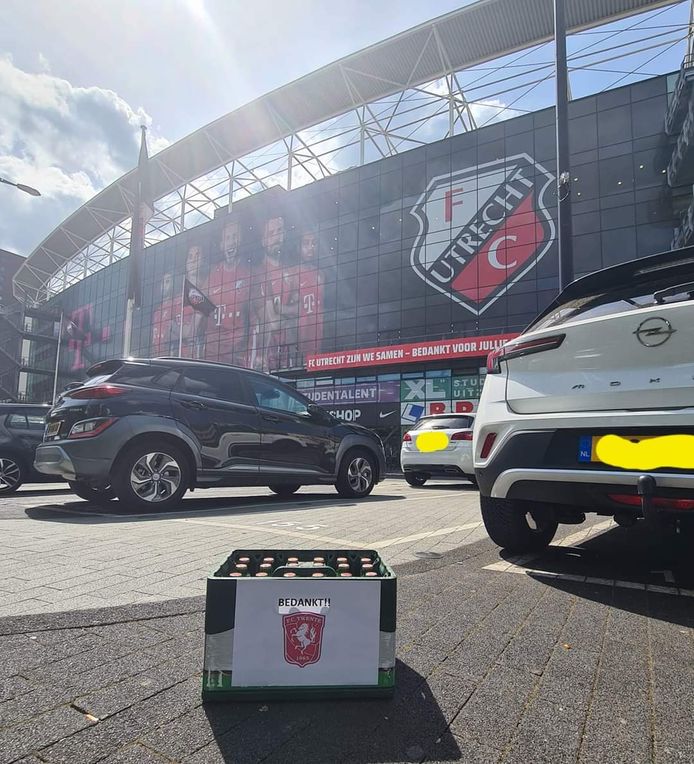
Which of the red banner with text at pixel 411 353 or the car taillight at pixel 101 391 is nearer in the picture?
the car taillight at pixel 101 391

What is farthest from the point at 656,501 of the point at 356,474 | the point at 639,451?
the point at 356,474

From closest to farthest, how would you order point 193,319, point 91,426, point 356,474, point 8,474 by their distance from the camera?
1. point 91,426
2. point 356,474
3. point 8,474
4. point 193,319

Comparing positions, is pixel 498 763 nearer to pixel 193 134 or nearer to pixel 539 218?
pixel 539 218

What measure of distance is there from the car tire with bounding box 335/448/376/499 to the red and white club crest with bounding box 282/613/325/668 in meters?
5.99

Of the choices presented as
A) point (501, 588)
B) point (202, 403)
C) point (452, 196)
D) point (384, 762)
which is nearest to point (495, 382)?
point (501, 588)

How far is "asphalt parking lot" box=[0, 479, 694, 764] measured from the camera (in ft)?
4.26

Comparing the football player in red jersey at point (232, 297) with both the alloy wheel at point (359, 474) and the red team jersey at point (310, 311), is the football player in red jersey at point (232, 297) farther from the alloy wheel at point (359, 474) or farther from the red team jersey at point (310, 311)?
the alloy wheel at point (359, 474)

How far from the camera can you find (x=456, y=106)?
3462 cm

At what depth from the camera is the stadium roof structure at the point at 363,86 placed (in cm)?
3272

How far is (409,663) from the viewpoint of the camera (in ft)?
5.86

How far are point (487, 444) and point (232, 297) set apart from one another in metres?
39.9

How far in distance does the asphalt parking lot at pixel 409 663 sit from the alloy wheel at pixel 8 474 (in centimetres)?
524

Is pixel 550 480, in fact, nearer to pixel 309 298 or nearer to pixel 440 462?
pixel 440 462

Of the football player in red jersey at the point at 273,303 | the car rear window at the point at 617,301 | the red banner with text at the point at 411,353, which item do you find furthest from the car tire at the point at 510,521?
the football player in red jersey at the point at 273,303
